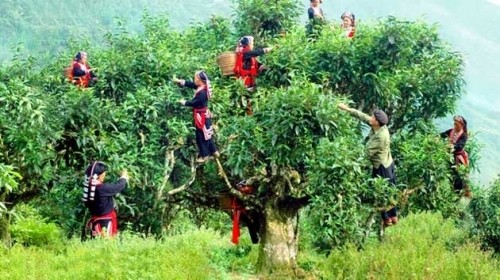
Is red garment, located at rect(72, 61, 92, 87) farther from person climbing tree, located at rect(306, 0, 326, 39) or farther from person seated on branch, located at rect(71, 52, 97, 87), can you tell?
person climbing tree, located at rect(306, 0, 326, 39)

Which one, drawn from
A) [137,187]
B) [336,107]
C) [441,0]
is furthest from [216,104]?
[441,0]

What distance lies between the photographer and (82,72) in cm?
1162

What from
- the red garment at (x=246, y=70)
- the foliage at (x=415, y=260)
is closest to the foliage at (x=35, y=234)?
the red garment at (x=246, y=70)

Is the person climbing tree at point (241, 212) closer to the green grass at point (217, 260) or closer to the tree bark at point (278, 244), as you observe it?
the green grass at point (217, 260)

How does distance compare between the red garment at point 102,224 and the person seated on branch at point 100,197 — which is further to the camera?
the red garment at point 102,224

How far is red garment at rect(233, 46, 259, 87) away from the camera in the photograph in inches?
428

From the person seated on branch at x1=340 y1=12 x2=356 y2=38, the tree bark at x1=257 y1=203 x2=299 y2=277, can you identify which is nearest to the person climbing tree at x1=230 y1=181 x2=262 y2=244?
the tree bark at x1=257 y1=203 x2=299 y2=277

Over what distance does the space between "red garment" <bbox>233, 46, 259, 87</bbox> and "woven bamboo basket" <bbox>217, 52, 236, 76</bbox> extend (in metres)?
0.07

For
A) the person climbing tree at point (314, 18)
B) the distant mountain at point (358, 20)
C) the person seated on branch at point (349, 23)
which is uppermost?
the person seated on branch at point (349, 23)

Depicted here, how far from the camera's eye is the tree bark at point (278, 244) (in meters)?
9.07

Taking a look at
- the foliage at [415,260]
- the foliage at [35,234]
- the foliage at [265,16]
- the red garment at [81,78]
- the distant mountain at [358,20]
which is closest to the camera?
the foliage at [415,260]

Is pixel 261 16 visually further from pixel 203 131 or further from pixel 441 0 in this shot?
pixel 441 0

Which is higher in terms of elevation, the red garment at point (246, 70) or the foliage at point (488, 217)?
the foliage at point (488, 217)

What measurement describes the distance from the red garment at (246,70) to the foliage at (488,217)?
4102 millimetres
